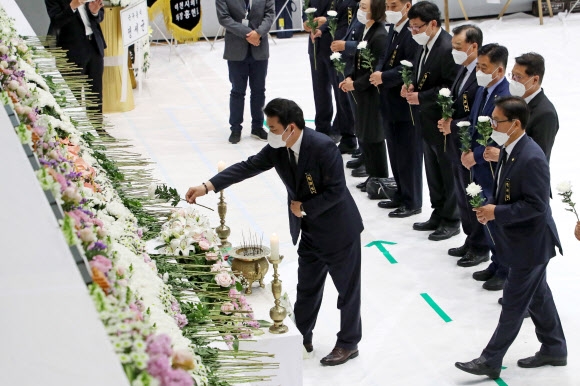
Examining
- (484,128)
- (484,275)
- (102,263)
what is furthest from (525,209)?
(102,263)

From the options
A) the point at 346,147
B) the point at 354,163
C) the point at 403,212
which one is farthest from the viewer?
the point at 346,147

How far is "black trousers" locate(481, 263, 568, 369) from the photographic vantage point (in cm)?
619

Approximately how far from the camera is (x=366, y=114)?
943cm

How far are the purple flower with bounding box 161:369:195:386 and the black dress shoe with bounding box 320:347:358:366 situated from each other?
13.3 ft

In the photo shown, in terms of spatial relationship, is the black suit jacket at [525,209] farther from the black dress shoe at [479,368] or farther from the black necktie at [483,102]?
the black necktie at [483,102]

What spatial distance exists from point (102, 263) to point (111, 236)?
2.53 ft

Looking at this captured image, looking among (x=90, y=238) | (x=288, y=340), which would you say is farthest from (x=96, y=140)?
(x=90, y=238)

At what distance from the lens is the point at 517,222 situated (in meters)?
6.24

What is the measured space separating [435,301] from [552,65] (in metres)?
7.54

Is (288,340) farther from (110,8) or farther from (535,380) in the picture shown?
(110,8)

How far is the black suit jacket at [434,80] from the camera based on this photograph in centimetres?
826

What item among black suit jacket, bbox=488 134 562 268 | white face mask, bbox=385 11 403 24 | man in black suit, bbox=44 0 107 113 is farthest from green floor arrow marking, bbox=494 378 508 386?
man in black suit, bbox=44 0 107 113

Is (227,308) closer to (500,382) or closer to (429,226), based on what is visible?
(500,382)

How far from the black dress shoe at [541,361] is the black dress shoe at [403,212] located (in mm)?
2788
